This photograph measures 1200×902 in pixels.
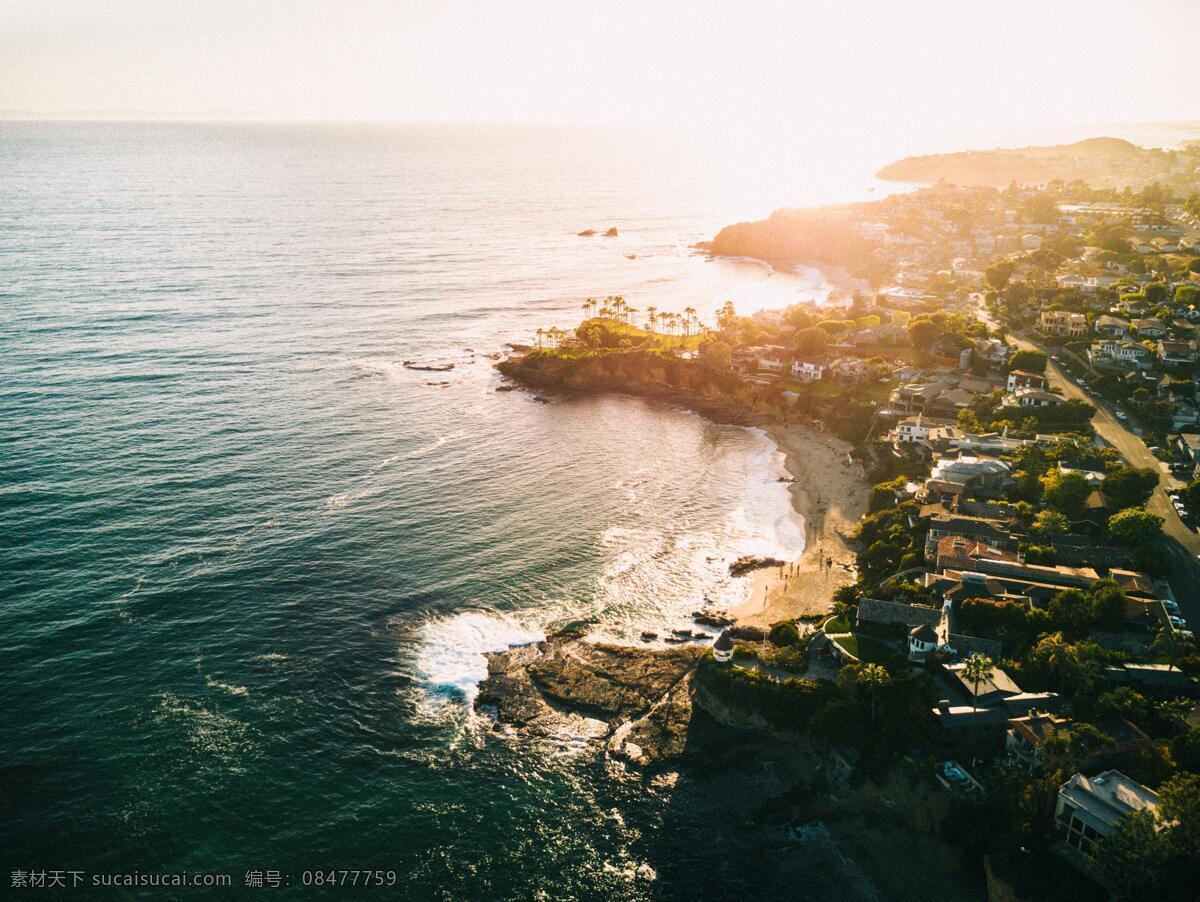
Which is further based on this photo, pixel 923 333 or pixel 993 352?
pixel 923 333

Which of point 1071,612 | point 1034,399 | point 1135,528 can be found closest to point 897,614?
point 1071,612

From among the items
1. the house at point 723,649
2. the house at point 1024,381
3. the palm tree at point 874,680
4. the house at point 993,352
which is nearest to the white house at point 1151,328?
the house at point 993,352

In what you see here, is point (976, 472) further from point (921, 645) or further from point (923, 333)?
point (923, 333)

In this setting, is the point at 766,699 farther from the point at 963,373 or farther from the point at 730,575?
the point at 963,373

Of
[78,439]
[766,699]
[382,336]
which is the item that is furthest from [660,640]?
[382,336]

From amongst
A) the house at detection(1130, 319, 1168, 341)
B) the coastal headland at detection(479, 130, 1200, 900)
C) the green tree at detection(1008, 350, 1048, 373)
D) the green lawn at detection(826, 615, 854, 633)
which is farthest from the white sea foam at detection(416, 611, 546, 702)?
the house at detection(1130, 319, 1168, 341)

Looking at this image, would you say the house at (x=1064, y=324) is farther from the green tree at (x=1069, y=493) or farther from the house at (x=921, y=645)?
the house at (x=921, y=645)
